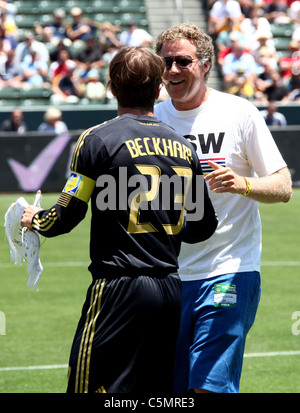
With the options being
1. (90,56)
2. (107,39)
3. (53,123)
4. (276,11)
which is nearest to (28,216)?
(53,123)

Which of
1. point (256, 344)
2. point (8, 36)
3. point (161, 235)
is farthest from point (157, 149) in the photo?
point (8, 36)

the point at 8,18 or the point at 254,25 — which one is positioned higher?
the point at 8,18

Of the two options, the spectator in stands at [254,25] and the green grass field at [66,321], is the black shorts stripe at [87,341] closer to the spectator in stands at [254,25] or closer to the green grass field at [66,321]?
the green grass field at [66,321]

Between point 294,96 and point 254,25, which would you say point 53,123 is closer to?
point 294,96

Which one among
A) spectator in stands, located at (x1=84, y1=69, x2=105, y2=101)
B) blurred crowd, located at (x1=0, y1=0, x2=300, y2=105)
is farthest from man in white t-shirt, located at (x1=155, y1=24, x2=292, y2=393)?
spectator in stands, located at (x1=84, y1=69, x2=105, y2=101)

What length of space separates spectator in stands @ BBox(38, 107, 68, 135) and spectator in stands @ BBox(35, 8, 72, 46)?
4462mm

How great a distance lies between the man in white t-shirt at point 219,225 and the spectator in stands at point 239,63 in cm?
1893

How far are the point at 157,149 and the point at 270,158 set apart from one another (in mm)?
1178

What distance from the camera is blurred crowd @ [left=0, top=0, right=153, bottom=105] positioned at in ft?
73.3

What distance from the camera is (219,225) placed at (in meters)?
4.77

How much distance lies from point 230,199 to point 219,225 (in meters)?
0.17

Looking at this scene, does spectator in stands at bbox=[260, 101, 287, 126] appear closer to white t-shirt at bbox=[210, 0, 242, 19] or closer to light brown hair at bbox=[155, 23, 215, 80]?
white t-shirt at bbox=[210, 0, 242, 19]

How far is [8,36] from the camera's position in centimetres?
2277
